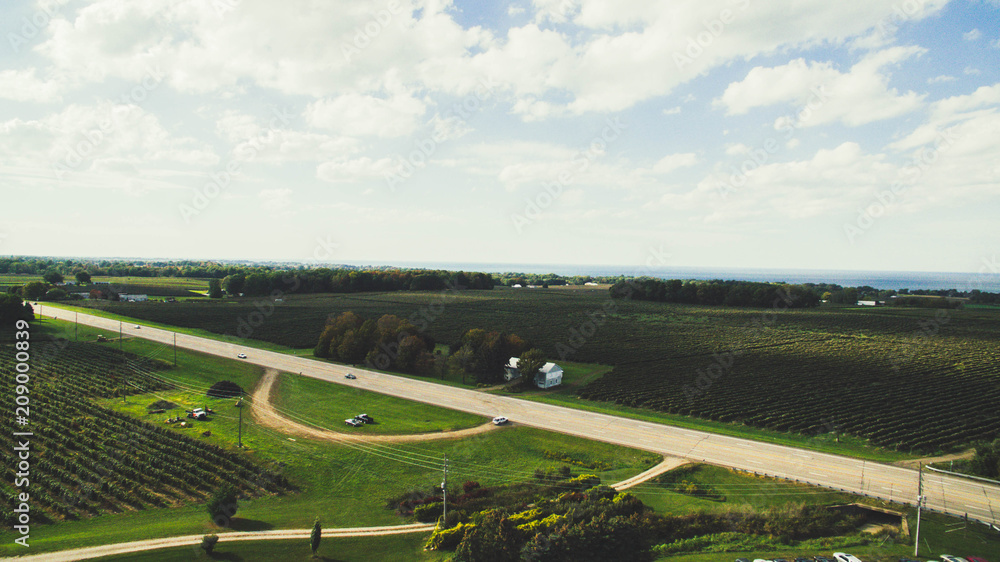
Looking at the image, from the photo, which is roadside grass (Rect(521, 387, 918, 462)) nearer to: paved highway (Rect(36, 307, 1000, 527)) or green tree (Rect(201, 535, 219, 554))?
paved highway (Rect(36, 307, 1000, 527))

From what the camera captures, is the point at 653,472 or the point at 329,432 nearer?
the point at 653,472

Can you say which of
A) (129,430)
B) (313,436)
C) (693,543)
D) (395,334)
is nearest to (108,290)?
(395,334)

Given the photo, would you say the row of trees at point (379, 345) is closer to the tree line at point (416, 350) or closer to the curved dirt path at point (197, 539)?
the tree line at point (416, 350)

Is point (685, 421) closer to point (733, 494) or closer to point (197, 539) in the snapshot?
point (733, 494)

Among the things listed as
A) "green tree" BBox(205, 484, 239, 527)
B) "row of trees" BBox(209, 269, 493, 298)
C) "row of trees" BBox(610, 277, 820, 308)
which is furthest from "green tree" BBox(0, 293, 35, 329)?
"row of trees" BBox(610, 277, 820, 308)

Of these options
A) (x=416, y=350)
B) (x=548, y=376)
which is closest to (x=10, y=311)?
(x=416, y=350)
